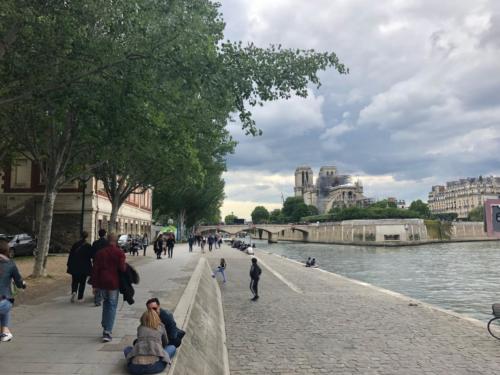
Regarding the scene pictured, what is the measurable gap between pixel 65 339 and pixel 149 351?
106 inches

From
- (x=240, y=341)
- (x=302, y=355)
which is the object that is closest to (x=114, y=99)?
(x=240, y=341)

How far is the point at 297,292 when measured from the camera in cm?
2083

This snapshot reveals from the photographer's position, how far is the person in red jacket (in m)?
8.28

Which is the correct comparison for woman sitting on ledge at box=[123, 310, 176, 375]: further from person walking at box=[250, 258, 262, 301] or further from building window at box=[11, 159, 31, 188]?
building window at box=[11, 159, 31, 188]

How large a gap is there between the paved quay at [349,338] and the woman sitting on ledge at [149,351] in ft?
9.51

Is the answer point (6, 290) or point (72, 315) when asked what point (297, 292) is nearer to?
point (72, 315)

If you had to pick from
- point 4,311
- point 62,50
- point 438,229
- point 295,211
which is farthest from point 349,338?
point 295,211

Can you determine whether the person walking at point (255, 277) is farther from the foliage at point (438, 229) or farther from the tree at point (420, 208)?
the tree at point (420, 208)

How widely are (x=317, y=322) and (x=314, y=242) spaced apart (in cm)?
11427

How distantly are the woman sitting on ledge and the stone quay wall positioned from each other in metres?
90.1

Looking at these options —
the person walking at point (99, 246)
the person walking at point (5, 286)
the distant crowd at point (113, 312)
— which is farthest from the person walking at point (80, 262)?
the person walking at point (5, 286)

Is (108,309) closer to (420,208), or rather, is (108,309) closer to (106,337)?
(106,337)

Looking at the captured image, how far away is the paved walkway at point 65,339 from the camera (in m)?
6.66

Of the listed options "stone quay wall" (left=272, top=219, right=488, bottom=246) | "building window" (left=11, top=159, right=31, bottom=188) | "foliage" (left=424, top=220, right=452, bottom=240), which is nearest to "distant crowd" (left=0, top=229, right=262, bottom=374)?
"building window" (left=11, top=159, right=31, bottom=188)
